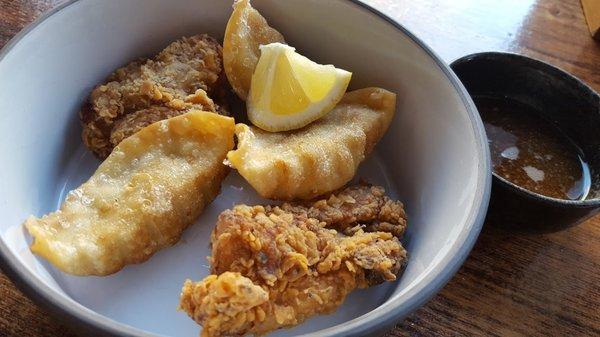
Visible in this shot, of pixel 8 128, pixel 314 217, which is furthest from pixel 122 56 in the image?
pixel 314 217

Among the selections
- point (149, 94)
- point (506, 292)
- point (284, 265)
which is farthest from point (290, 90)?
point (506, 292)

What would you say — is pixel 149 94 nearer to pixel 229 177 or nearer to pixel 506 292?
pixel 229 177

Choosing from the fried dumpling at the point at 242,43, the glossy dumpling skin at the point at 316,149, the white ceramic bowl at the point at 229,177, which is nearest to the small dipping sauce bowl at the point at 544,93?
the white ceramic bowl at the point at 229,177

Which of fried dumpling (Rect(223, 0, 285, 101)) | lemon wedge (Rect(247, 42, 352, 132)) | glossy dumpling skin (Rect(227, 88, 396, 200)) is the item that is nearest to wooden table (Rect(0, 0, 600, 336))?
glossy dumpling skin (Rect(227, 88, 396, 200))

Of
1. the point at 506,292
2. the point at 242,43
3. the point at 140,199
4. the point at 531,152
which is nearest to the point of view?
the point at 140,199

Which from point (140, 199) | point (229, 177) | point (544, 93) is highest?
point (140, 199)

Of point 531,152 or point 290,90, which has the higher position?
point 290,90
